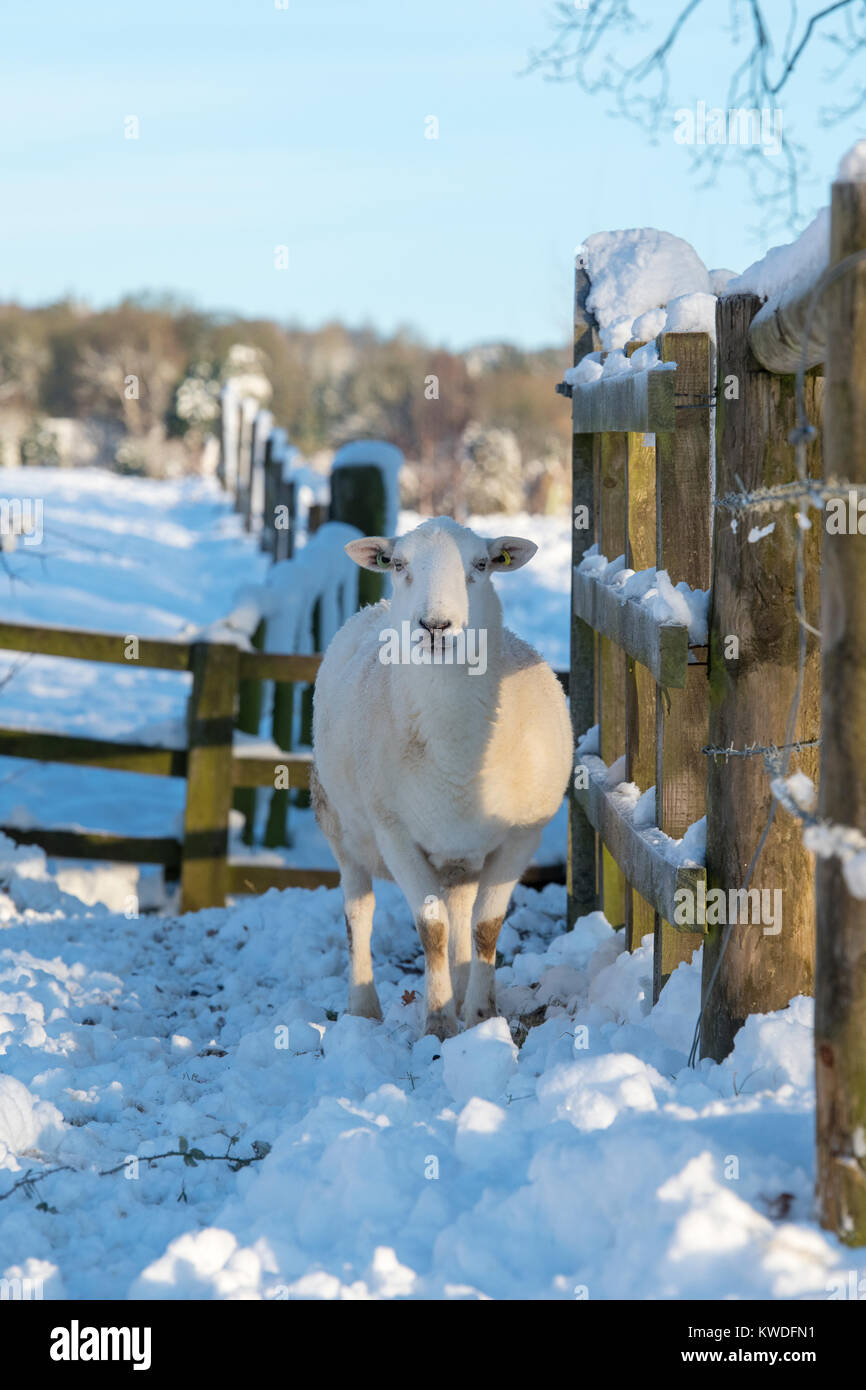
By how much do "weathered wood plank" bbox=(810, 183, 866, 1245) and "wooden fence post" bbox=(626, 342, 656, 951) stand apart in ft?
6.94

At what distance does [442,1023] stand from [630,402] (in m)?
1.97

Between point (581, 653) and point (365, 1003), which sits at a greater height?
point (581, 653)

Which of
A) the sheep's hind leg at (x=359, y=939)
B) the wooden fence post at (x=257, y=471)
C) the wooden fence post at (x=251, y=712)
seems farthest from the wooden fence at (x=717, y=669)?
the wooden fence post at (x=257, y=471)

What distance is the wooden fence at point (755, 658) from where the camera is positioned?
2.25 m

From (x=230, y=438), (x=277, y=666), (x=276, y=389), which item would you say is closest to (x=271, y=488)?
(x=277, y=666)

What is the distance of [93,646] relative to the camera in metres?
6.97

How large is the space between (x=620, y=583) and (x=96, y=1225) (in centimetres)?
243

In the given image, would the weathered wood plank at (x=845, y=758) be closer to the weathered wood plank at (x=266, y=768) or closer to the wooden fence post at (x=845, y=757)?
the wooden fence post at (x=845, y=757)

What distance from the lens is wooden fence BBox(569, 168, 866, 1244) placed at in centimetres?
225

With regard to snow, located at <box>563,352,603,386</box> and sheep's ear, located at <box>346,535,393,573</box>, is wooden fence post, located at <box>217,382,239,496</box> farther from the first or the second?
sheep's ear, located at <box>346,535,393,573</box>

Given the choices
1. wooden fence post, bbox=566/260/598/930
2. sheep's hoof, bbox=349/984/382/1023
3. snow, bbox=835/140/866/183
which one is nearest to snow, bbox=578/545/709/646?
snow, bbox=835/140/866/183

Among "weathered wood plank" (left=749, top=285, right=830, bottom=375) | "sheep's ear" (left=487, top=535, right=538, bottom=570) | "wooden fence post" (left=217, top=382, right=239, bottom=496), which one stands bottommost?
"sheep's ear" (left=487, top=535, right=538, bottom=570)

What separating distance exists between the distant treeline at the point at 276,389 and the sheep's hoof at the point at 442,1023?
84.2ft

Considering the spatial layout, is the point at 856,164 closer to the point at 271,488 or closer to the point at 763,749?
the point at 763,749
